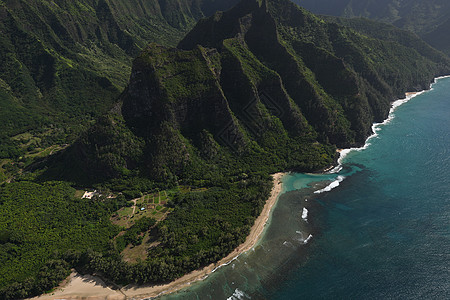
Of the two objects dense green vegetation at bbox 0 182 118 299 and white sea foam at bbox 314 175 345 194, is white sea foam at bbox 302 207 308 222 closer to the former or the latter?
white sea foam at bbox 314 175 345 194

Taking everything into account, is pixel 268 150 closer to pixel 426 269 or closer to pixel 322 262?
pixel 322 262

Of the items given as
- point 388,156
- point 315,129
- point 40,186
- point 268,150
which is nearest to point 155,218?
point 40,186

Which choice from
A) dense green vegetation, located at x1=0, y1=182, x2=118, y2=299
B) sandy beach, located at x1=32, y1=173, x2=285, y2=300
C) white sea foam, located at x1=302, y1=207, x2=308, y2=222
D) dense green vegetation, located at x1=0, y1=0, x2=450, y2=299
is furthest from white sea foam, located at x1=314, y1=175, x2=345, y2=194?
dense green vegetation, located at x1=0, y1=182, x2=118, y2=299

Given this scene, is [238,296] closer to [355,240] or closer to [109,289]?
[109,289]

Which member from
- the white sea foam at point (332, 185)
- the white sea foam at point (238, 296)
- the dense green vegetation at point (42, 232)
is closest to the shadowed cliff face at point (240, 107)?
the white sea foam at point (332, 185)

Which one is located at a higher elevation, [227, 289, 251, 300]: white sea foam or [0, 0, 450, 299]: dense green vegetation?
[0, 0, 450, 299]: dense green vegetation

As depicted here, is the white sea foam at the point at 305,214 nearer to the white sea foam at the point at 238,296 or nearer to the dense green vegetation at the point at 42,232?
the white sea foam at the point at 238,296
